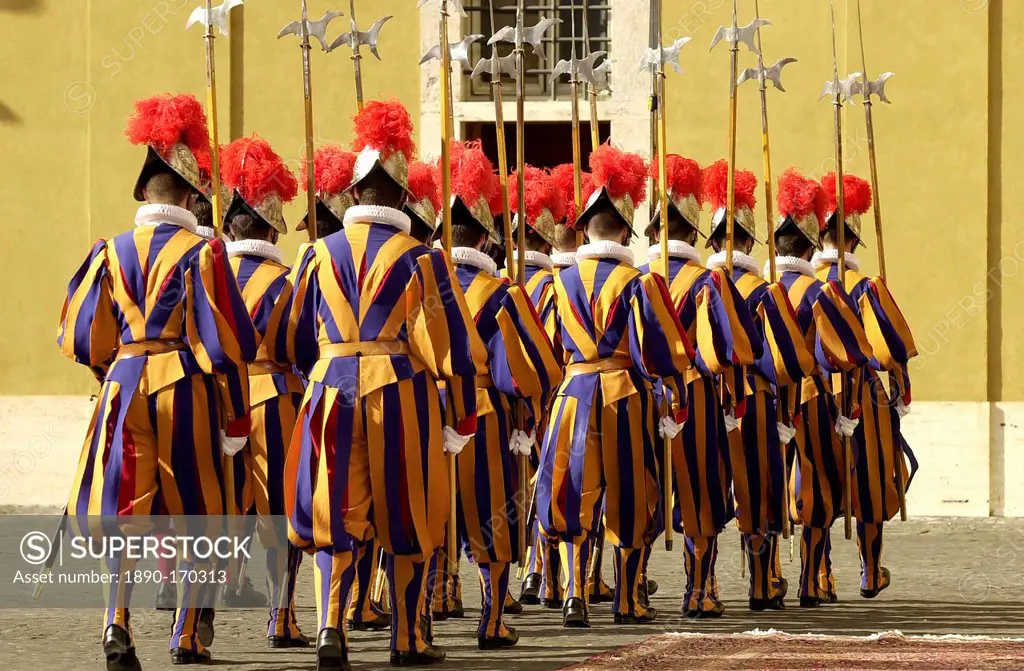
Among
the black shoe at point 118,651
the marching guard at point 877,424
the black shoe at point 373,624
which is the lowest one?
the black shoe at point 373,624

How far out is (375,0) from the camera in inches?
553

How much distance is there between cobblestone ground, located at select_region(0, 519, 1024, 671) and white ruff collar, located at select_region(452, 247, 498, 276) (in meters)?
1.57

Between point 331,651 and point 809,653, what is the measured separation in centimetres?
174

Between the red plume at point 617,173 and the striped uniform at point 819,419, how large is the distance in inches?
49.4

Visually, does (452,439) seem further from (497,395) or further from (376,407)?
(497,395)

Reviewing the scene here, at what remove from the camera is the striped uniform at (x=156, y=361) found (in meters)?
6.61

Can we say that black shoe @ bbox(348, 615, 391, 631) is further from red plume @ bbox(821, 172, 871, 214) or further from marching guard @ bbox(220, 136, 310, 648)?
red plume @ bbox(821, 172, 871, 214)

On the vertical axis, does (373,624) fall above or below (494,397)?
below

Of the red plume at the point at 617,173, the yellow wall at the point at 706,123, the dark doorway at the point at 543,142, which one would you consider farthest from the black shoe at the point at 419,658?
the dark doorway at the point at 543,142

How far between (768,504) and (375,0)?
654cm

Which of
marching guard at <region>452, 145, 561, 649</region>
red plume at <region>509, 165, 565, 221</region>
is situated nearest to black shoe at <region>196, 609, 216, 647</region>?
marching guard at <region>452, 145, 561, 649</region>

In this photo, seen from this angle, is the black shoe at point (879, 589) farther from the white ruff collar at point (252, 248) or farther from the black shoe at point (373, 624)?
the white ruff collar at point (252, 248)

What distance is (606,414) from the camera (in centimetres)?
791

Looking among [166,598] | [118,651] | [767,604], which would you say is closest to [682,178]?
[767,604]
